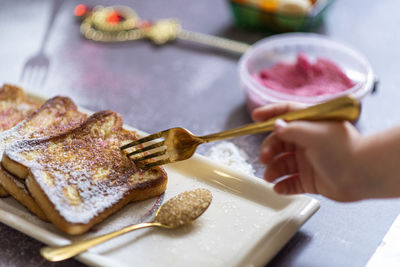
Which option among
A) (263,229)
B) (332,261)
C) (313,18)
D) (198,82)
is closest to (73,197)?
(263,229)

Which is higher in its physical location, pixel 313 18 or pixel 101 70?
pixel 313 18

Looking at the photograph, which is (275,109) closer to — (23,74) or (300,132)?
(300,132)

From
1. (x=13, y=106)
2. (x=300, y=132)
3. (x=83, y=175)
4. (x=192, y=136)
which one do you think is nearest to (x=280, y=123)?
(x=300, y=132)

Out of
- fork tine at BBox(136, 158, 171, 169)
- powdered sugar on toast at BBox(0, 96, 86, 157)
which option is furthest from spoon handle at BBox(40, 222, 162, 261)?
powdered sugar on toast at BBox(0, 96, 86, 157)

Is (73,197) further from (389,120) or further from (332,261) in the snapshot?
(389,120)

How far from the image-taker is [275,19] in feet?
7.09

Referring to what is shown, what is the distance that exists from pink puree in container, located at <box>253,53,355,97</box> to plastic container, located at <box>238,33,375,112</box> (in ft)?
0.12

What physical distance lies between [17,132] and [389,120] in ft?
3.91

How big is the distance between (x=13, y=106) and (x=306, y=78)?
0.96 meters

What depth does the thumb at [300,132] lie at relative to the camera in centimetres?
101

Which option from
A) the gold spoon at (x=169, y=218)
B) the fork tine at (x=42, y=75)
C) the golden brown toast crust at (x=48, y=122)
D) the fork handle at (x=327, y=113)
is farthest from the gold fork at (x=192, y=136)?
the fork tine at (x=42, y=75)

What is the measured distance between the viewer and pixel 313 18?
6.93ft

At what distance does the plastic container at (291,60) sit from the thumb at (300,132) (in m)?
0.60

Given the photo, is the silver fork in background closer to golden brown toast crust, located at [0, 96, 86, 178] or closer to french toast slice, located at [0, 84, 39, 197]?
french toast slice, located at [0, 84, 39, 197]
